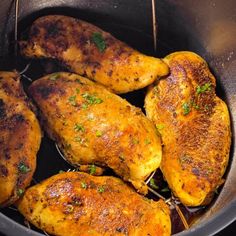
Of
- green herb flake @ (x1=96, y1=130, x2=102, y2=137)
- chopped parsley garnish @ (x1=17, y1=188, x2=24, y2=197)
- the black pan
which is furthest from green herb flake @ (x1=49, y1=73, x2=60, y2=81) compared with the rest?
chopped parsley garnish @ (x1=17, y1=188, x2=24, y2=197)

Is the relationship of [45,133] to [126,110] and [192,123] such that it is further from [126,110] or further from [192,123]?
[192,123]

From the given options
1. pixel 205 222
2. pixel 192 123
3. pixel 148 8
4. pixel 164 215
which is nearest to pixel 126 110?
pixel 192 123

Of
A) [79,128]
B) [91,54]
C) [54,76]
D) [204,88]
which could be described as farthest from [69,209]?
[204,88]

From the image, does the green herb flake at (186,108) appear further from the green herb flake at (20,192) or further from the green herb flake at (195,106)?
the green herb flake at (20,192)

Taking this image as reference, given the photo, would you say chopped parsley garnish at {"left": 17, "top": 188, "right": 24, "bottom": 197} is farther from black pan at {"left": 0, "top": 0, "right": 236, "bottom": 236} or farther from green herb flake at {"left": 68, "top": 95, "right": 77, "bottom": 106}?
green herb flake at {"left": 68, "top": 95, "right": 77, "bottom": 106}

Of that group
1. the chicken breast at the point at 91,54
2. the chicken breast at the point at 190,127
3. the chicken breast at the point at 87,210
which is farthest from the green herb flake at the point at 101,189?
the chicken breast at the point at 91,54
